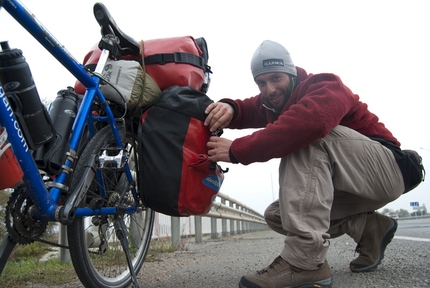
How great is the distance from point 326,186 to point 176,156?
31.3 inches

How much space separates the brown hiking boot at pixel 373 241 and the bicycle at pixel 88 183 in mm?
1371

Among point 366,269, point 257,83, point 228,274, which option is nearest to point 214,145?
point 257,83

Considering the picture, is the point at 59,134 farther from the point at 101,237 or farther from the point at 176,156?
the point at 101,237

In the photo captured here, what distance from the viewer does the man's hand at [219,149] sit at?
2.12 m

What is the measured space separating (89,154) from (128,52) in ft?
2.29

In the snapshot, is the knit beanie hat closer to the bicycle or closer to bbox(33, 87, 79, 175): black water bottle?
the bicycle

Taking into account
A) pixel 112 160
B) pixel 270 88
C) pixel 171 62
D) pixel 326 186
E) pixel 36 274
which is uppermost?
pixel 171 62

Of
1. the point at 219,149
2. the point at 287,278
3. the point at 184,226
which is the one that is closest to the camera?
the point at 287,278

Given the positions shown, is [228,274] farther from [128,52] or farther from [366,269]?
[128,52]

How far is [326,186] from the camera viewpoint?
1.98 meters

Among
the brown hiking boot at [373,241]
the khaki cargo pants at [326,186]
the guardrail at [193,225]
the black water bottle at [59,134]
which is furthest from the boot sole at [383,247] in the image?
the guardrail at [193,225]

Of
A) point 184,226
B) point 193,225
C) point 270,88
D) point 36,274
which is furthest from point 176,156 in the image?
point 193,225

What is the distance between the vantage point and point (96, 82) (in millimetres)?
2043

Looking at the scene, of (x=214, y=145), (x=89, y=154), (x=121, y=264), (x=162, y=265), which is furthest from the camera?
(x=162, y=265)
